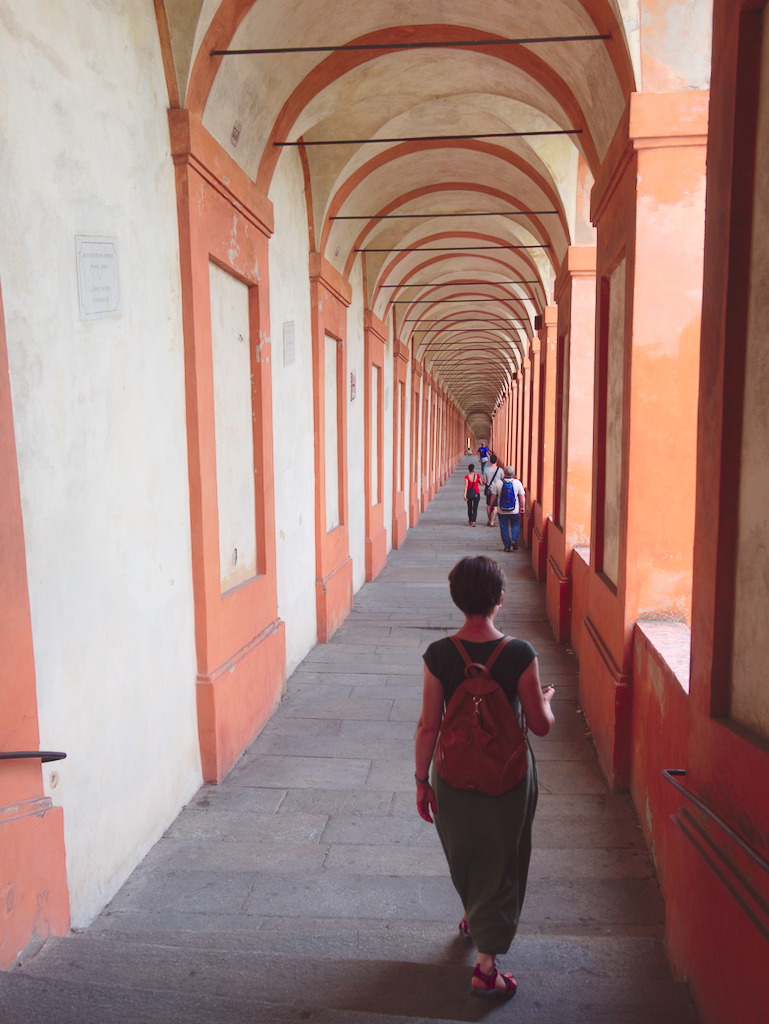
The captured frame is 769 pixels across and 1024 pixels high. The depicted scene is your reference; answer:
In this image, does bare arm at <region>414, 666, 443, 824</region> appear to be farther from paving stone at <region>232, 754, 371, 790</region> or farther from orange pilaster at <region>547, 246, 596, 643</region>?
orange pilaster at <region>547, 246, 596, 643</region>

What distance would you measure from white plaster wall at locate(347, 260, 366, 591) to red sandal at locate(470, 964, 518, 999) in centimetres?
812

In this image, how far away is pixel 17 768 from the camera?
116 inches

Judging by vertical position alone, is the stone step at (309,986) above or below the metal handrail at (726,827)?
below

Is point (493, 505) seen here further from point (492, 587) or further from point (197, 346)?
point (492, 587)

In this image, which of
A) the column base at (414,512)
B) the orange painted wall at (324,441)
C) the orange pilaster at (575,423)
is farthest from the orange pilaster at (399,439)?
the orange pilaster at (575,423)

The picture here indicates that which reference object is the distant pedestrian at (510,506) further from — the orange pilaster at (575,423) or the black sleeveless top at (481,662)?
the black sleeveless top at (481,662)

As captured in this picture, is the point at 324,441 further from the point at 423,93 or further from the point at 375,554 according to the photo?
the point at 375,554

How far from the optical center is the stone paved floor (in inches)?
111

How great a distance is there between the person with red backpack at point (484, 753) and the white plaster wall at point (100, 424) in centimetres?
165

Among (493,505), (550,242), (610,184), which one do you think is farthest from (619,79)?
(493,505)

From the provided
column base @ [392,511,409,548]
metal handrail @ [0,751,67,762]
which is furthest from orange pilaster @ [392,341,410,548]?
metal handrail @ [0,751,67,762]

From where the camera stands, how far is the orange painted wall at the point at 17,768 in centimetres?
286

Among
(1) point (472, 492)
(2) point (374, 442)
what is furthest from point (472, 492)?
(2) point (374, 442)

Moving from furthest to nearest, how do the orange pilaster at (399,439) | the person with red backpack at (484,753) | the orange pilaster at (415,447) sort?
the orange pilaster at (415,447) → the orange pilaster at (399,439) → the person with red backpack at (484,753)
